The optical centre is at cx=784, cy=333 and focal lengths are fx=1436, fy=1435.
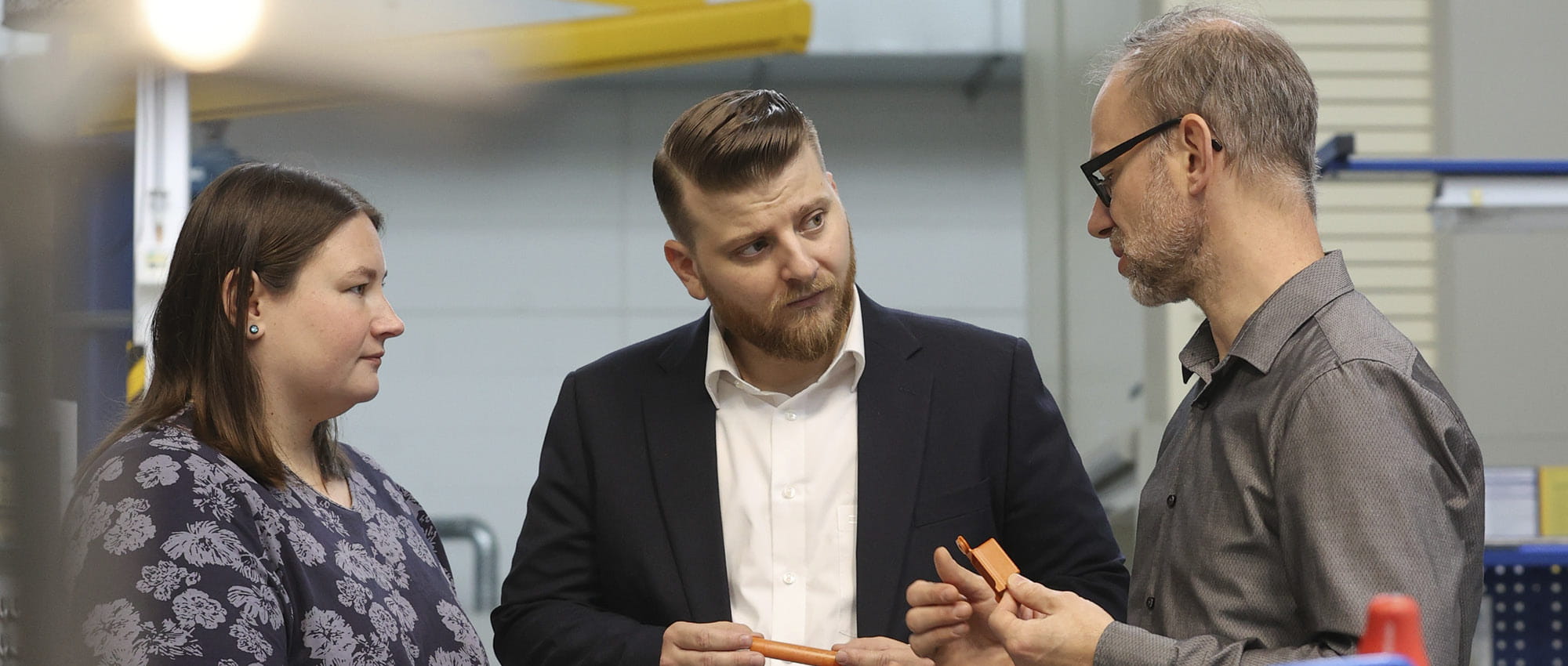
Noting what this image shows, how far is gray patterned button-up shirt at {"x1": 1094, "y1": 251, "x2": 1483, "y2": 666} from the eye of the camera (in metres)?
1.33

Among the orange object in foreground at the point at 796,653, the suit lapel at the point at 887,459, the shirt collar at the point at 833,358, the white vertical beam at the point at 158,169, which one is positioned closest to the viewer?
the orange object in foreground at the point at 796,653

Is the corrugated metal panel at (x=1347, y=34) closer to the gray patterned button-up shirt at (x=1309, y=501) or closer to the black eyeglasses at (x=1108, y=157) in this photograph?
the black eyeglasses at (x=1108, y=157)

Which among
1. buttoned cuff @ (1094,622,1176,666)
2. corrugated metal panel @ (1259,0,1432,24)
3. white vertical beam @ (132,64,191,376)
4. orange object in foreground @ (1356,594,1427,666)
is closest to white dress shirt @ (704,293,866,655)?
buttoned cuff @ (1094,622,1176,666)

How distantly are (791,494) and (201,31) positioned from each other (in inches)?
141

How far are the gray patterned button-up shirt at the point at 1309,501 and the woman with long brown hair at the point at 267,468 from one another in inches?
37.0

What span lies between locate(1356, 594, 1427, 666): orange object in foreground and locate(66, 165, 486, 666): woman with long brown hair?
121 cm

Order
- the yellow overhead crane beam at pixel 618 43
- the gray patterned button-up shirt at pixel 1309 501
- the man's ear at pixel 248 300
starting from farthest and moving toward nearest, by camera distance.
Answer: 1. the yellow overhead crane beam at pixel 618 43
2. the man's ear at pixel 248 300
3. the gray patterned button-up shirt at pixel 1309 501

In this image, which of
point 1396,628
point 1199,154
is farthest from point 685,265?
point 1396,628

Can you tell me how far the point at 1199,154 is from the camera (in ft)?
5.21

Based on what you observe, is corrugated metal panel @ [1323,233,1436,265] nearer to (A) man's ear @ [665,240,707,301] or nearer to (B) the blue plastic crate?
(B) the blue plastic crate

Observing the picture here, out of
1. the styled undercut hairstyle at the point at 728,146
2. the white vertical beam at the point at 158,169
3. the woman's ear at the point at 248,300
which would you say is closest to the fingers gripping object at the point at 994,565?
the styled undercut hairstyle at the point at 728,146

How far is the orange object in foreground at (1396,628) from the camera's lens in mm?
831

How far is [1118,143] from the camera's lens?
5.51 ft

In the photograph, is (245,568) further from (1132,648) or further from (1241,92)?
(1241,92)
